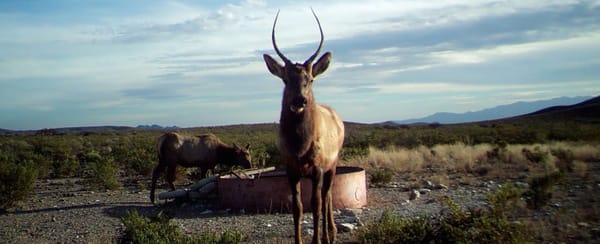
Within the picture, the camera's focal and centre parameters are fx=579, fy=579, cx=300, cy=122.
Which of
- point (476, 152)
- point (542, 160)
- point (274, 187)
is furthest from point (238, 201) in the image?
point (476, 152)

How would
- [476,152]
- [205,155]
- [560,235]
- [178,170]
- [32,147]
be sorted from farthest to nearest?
1. [32,147]
2. [476,152]
3. [178,170]
4. [205,155]
5. [560,235]

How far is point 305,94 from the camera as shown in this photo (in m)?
6.78

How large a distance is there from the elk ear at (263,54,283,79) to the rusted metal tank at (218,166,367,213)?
178 inches

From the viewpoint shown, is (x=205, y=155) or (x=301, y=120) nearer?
(x=301, y=120)

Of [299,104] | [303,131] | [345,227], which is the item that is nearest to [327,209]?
[345,227]

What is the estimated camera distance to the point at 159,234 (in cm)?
776

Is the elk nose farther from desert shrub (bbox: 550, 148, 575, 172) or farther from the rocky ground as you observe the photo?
desert shrub (bbox: 550, 148, 575, 172)

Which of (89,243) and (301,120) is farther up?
(301,120)

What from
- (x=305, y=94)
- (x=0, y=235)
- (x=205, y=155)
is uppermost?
(x=305, y=94)

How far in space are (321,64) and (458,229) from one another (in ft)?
8.71

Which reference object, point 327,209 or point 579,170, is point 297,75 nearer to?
point 327,209

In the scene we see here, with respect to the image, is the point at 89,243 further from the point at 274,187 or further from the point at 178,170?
the point at 178,170

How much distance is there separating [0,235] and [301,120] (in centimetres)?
699

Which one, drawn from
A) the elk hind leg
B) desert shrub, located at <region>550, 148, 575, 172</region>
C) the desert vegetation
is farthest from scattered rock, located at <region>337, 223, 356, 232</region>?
desert shrub, located at <region>550, 148, 575, 172</region>
